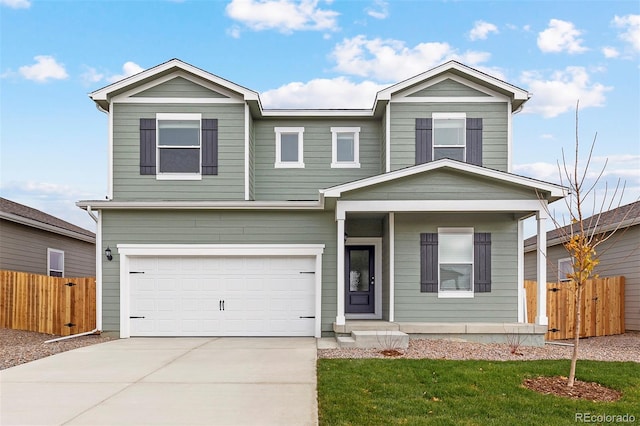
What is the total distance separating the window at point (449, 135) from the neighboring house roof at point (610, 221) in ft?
10.4

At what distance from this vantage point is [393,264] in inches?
480

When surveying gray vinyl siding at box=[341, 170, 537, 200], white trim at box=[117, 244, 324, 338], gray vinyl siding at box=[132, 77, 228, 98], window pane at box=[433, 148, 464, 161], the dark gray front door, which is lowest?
the dark gray front door

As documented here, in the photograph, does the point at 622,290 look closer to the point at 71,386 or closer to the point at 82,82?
the point at 71,386

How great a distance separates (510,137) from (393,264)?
462cm

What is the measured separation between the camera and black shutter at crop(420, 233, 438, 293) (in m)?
12.1

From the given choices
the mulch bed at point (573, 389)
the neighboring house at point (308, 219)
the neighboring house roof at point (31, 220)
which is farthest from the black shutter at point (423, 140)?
the neighboring house roof at point (31, 220)

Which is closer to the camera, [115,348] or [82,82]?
[115,348]

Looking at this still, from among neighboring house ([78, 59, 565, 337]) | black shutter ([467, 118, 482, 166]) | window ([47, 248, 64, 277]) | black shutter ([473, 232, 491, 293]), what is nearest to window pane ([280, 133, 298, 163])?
neighboring house ([78, 59, 565, 337])

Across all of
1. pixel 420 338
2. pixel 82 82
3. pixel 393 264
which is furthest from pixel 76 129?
pixel 420 338

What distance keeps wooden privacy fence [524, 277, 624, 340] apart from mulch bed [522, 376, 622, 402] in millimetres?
6275

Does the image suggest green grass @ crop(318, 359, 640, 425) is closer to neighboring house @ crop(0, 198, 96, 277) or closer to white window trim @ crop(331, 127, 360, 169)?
white window trim @ crop(331, 127, 360, 169)

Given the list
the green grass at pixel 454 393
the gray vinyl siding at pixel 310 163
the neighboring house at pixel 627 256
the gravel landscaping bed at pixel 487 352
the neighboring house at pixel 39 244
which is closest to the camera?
the green grass at pixel 454 393

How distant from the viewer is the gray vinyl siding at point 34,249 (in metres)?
14.9

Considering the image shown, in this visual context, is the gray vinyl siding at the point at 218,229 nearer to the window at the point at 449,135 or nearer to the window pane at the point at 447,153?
the window pane at the point at 447,153
